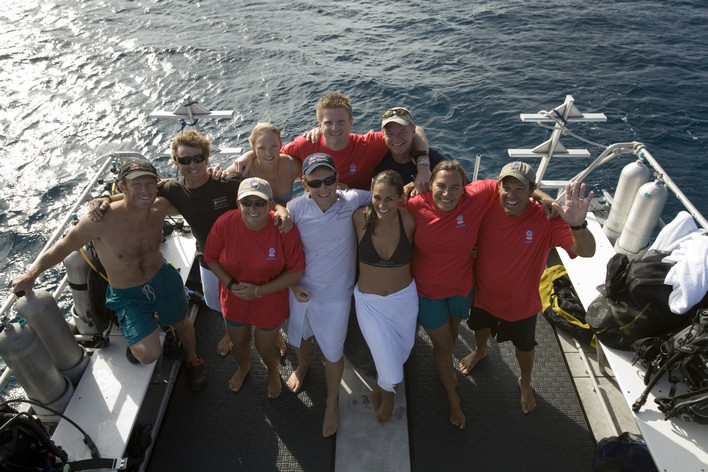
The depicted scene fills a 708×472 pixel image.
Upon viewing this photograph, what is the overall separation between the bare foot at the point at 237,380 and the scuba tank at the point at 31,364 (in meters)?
1.33

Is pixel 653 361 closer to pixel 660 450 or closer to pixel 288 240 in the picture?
pixel 660 450

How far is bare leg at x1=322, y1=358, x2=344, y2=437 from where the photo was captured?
164 inches

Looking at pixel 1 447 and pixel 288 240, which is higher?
pixel 288 240

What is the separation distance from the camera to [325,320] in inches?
157

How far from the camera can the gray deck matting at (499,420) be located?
4004mm

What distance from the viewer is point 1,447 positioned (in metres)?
3.05

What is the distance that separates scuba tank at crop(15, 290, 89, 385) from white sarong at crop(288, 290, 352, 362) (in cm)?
184

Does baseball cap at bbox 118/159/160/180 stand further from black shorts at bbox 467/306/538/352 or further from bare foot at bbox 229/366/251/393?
black shorts at bbox 467/306/538/352

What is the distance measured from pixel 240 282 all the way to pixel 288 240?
543mm

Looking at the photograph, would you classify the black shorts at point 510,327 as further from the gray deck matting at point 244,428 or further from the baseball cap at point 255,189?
the baseball cap at point 255,189

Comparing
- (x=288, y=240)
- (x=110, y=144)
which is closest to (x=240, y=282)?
(x=288, y=240)

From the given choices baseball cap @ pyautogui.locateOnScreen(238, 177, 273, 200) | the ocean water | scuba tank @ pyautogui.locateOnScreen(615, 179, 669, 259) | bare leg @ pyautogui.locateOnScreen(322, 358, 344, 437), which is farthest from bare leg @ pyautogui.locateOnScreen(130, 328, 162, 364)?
the ocean water

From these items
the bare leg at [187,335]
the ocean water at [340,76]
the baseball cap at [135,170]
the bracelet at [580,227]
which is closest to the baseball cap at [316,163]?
the baseball cap at [135,170]

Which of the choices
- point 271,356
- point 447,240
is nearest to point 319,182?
point 447,240
